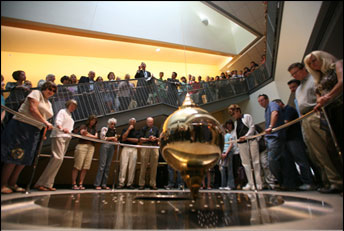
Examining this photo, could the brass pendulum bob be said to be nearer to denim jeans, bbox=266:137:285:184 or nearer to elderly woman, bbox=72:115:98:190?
denim jeans, bbox=266:137:285:184

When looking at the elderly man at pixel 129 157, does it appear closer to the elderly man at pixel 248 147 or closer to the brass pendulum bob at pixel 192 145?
the elderly man at pixel 248 147

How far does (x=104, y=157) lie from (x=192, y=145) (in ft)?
6.04

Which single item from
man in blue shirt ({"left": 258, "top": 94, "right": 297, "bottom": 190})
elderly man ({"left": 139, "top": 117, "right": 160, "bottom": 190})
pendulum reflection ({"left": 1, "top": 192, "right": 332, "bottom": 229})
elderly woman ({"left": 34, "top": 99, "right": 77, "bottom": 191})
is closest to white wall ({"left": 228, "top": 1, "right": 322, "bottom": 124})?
pendulum reflection ({"left": 1, "top": 192, "right": 332, "bottom": 229})

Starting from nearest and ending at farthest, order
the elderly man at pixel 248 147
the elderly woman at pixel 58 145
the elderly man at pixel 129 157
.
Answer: the elderly woman at pixel 58 145, the elderly man at pixel 248 147, the elderly man at pixel 129 157

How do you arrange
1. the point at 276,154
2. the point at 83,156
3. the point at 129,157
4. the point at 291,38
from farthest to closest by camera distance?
the point at 129,157 < the point at 83,156 < the point at 276,154 < the point at 291,38

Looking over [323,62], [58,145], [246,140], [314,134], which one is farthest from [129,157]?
[323,62]

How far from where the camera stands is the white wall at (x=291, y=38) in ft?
1.00

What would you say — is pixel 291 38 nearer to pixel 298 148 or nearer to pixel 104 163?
pixel 298 148

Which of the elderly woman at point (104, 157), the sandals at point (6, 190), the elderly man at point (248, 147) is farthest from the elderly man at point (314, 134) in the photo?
the elderly woman at point (104, 157)

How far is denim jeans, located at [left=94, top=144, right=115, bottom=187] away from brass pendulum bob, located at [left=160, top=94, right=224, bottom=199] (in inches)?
70.5

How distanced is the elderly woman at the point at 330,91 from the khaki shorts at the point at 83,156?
185cm

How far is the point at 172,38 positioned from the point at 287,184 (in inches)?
42.8

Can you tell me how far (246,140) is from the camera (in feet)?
5.52

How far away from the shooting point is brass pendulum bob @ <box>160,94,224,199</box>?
31 cm
